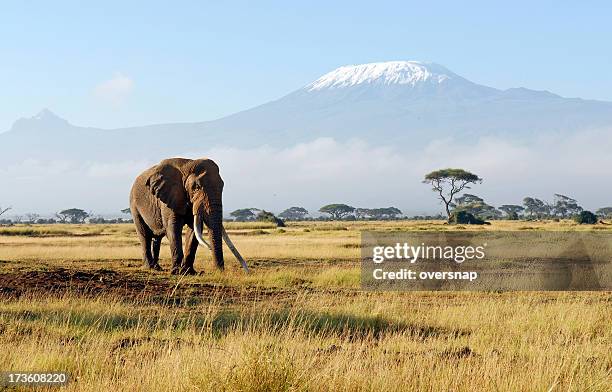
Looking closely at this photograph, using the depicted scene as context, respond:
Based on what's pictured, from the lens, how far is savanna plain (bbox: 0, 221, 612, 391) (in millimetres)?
7449

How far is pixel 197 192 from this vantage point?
22078 millimetres

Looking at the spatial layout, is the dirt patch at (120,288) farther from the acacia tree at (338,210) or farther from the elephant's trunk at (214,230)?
the acacia tree at (338,210)

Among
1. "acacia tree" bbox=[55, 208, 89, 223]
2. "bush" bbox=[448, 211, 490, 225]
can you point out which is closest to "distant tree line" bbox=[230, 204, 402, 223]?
"acacia tree" bbox=[55, 208, 89, 223]

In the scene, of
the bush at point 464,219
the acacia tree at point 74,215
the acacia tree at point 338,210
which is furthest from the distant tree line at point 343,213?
the bush at point 464,219

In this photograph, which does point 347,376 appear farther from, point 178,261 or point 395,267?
point 395,267

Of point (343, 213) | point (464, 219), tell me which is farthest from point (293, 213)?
point (464, 219)

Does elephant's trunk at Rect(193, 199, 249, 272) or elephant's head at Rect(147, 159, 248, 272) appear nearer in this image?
elephant's trunk at Rect(193, 199, 249, 272)

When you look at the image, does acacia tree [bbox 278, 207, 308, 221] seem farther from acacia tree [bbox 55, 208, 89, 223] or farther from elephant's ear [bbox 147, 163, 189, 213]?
elephant's ear [bbox 147, 163, 189, 213]

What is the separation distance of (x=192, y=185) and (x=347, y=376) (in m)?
15.4

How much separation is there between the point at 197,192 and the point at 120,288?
5.77 m

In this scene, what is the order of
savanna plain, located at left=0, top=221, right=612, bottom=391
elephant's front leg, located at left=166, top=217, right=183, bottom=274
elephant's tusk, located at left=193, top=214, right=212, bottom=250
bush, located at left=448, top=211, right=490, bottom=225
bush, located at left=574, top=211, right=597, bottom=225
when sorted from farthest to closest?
bush, located at left=448, top=211, right=490, bottom=225 → bush, located at left=574, top=211, right=597, bottom=225 → elephant's front leg, located at left=166, top=217, right=183, bottom=274 → elephant's tusk, located at left=193, top=214, right=212, bottom=250 → savanna plain, located at left=0, top=221, right=612, bottom=391

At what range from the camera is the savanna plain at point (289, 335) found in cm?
745

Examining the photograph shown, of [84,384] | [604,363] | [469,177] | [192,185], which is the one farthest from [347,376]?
[469,177]

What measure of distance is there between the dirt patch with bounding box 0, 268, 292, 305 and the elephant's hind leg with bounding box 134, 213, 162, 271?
15.7 feet
